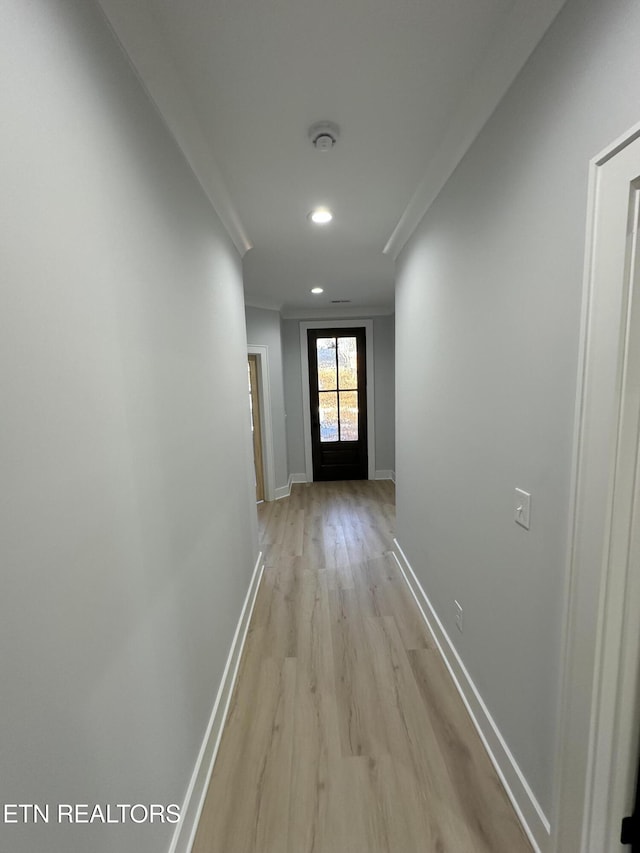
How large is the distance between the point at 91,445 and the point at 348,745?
1.57 metres

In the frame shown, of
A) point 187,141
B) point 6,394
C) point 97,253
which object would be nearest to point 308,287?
point 187,141

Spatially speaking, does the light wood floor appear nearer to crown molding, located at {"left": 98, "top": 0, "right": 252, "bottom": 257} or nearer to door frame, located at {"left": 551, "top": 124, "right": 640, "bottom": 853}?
door frame, located at {"left": 551, "top": 124, "right": 640, "bottom": 853}

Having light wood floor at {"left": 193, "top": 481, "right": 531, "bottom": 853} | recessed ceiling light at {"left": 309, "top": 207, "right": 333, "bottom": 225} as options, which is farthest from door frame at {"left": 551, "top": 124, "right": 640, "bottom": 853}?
recessed ceiling light at {"left": 309, "top": 207, "right": 333, "bottom": 225}

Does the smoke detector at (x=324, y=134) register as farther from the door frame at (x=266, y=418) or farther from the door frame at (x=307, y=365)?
the door frame at (x=307, y=365)

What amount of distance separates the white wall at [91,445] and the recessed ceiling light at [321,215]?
93 centimetres

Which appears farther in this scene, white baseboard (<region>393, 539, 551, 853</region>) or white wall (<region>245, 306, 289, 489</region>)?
white wall (<region>245, 306, 289, 489</region>)

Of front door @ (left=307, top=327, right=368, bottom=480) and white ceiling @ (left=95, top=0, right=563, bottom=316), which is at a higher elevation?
white ceiling @ (left=95, top=0, right=563, bottom=316)

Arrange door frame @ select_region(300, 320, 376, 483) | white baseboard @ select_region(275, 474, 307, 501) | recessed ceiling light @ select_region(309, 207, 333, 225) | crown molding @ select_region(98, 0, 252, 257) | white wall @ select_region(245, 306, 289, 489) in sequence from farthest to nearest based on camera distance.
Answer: door frame @ select_region(300, 320, 376, 483) < white baseboard @ select_region(275, 474, 307, 501) < white wall @ select_region(245, 306, 289, 489) < recessed ceiling light @ select_region(309, 207, 333, 225) < crown molding @ select_region(98, 0, 252, 257)

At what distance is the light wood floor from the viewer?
1158mm

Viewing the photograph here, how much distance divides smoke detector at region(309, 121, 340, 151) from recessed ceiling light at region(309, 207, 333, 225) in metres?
0.59

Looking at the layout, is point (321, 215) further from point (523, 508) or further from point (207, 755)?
point (207, 755)

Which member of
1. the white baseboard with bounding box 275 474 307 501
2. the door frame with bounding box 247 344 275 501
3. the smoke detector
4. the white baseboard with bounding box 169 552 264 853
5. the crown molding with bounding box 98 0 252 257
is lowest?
the white baseboard with bounding box 275 474 307 501

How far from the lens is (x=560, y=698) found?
100 centimetres

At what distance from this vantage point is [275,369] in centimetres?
464
